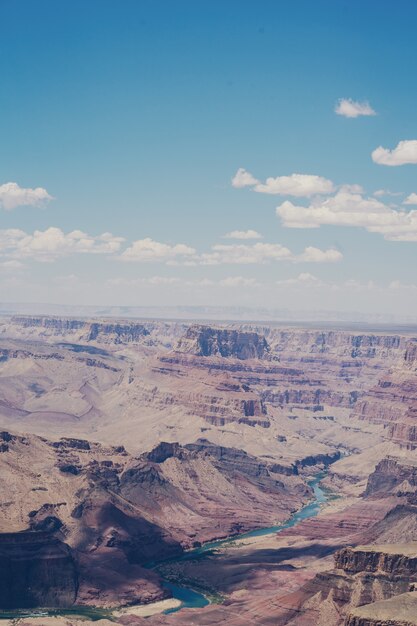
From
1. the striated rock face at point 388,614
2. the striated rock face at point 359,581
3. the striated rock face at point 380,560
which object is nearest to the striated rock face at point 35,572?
the striated rock face at point 359,581

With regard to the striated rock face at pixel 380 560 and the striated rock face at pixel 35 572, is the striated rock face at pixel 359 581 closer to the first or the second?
the striated rock face at pixel 380 560

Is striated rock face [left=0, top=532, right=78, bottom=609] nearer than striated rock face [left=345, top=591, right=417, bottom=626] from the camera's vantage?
No

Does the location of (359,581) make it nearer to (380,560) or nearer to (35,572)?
(380,560)

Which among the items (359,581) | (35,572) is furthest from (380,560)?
(35,572)

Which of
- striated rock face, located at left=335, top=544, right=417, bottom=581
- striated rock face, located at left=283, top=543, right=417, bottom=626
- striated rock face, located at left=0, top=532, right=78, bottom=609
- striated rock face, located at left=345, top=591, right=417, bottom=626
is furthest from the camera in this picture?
striated rock face, located at left=0, top=532, right=78, bottom=609

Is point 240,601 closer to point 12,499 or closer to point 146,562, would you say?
point 146,562

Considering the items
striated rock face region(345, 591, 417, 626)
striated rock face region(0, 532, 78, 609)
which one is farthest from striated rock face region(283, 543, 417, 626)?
striated rock face region(0, 532, 78, 609)

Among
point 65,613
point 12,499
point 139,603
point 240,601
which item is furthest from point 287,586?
point 12,499

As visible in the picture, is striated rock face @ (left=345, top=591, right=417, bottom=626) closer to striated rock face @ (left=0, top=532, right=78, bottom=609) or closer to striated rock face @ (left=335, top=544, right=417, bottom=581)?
striated rock face @ (left=335, top=544, right=417, bottom=581)
